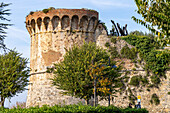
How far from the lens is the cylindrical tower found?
30875 millimetres

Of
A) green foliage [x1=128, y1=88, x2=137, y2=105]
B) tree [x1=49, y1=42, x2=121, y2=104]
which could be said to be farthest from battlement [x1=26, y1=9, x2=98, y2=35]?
green foliage [x1=128, y1=88, x2=137, y2=105]

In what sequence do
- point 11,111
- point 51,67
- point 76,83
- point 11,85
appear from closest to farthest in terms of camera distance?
point 11,111, point 76,83, point 11,85, point 51,67

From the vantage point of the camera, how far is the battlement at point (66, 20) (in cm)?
3100

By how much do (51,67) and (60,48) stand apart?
1998mm

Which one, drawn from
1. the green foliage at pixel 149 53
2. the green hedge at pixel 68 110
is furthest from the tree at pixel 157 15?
the green foliage at pixel 149 53

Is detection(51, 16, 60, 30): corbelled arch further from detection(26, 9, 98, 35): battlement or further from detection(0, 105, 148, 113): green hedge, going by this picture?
detection(0, 105, 148, 113): green hedge

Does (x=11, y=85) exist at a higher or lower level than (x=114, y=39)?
lower

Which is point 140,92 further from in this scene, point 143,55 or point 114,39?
point 114,39

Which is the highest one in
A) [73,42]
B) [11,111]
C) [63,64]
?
[73,42]

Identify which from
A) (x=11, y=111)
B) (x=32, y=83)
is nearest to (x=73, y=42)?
(x=32, y=83)

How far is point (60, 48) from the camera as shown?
3095cm

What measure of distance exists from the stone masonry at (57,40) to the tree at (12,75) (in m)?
1.62

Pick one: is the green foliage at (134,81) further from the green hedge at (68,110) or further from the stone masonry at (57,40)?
the green hedge at (68,110)

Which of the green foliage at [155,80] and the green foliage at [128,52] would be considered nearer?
the green foliage at [155,80]
